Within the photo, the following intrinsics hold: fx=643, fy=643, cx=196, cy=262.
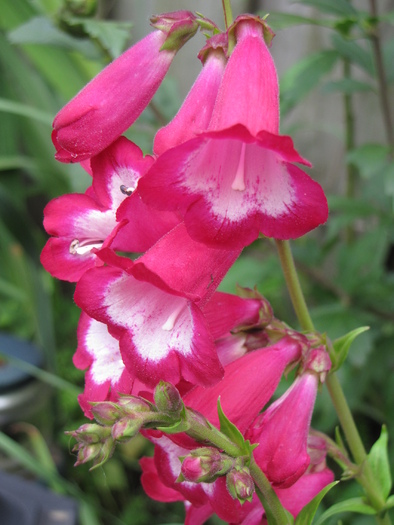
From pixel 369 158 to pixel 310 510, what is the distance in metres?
0.70

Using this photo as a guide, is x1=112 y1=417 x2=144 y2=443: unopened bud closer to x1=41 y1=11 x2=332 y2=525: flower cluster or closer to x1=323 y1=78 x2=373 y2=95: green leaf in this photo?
x1=41 y1=11 x2=332 y2=525: flower cluster

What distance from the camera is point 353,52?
4.01 feet

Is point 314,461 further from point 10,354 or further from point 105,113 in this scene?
point 10,354

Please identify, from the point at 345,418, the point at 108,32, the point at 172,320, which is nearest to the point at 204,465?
the point at 172,320

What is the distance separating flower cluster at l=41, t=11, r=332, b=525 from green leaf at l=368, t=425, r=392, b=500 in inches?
2.6

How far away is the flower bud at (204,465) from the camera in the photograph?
18.9 inches

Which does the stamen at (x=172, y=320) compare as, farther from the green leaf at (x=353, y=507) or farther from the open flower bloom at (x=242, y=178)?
the green leaf at (x=353, y=507)

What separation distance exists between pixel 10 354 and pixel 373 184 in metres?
0.94

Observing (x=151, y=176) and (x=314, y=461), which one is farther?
(x=314, y=461)

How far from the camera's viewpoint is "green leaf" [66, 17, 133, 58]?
967 millimetres

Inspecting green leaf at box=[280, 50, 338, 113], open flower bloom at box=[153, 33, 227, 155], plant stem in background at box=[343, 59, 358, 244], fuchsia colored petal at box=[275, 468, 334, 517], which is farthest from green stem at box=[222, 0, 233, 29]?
plant stem in background at box=[343, 59, 358, 244]

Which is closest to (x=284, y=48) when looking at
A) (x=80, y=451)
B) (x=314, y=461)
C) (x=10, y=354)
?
(x=10, y=354)

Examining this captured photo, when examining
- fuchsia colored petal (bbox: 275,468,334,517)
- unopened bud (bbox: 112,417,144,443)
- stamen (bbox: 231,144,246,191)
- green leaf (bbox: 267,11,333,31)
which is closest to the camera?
unopened bud (bbox: 112,417,144,443)

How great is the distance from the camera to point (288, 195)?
0.52 m
